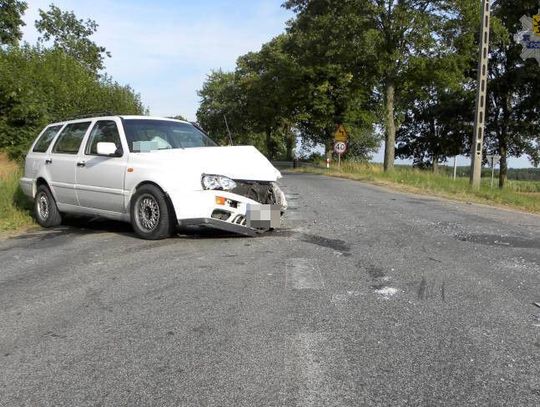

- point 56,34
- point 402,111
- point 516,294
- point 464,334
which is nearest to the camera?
point 464,334

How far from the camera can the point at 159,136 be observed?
8.66 meters

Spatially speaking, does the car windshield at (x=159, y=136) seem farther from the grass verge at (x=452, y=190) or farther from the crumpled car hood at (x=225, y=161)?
the grass verge at (x=452, y=190)

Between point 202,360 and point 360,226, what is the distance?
5.76m

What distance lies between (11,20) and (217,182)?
35553 mm

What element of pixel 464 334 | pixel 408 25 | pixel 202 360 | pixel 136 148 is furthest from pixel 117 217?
pixel 408 25

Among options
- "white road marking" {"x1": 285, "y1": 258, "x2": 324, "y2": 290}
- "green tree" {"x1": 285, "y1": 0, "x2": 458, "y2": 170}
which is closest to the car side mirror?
"white road marking" {"x1": 285, "y1": 258, "x2": 324, "y2": 290}

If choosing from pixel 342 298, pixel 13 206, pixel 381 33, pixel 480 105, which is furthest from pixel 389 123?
pixel 342 298

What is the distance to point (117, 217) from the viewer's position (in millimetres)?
8562

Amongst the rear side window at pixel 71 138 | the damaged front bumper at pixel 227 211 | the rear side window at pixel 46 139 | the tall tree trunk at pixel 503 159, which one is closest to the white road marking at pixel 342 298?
the damaged front bumper at pixel 227 211

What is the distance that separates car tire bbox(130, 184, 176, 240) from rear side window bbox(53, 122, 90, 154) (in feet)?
6.31

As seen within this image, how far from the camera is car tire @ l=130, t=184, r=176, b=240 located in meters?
7.76

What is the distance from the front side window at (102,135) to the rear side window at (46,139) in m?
1.21

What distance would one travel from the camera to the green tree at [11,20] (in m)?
36.8

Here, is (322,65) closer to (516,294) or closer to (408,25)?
(408,25)
